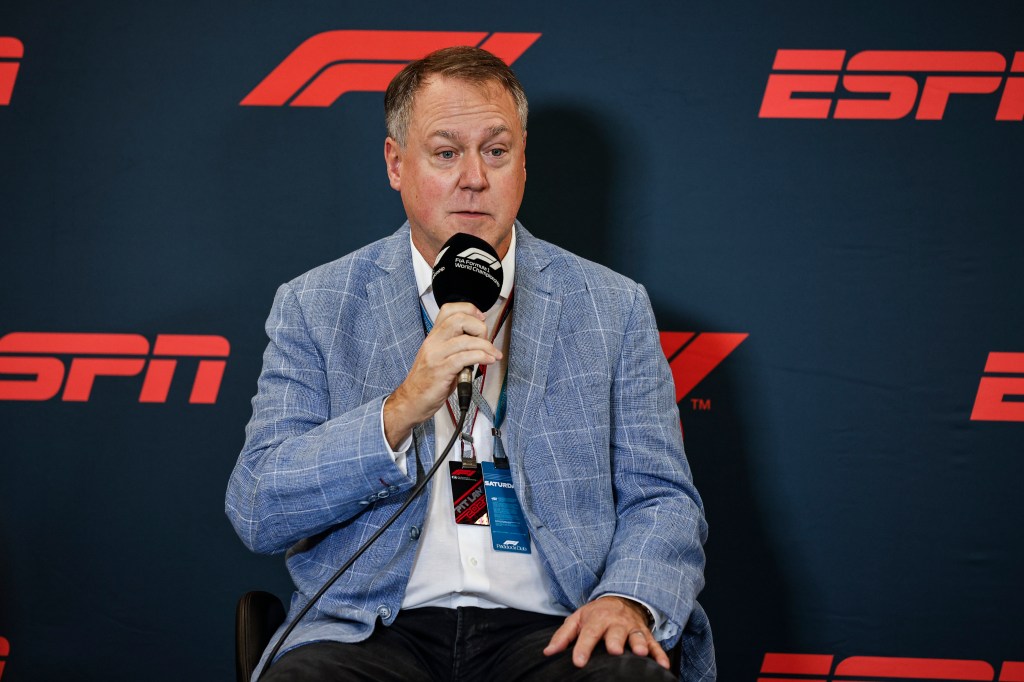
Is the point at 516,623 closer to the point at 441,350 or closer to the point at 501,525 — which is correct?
the point at 501,525

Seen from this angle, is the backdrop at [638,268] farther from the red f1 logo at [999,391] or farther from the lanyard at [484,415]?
the lanyard at [484,415]

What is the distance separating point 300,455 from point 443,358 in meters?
0.41

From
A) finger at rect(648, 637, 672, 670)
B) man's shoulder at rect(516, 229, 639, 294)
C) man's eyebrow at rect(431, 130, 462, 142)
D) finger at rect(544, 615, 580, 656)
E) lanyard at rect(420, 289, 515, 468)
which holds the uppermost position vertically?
man's eyebrow at rect(431, 130, 462, 142)

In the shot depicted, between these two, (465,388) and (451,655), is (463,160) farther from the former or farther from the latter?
(451,655)

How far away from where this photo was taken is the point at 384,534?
1990 mm

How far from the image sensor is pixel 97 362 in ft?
9.14

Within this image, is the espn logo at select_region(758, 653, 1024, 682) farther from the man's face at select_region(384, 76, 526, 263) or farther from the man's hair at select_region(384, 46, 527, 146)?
the man's hair at select_region(384, 46, 527, 146)

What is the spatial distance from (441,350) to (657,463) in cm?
63

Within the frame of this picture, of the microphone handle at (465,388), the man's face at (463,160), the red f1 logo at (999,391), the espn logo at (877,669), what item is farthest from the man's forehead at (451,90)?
the espn logo at (877,669)

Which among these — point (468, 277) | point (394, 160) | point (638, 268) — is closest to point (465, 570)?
point (468, 277)

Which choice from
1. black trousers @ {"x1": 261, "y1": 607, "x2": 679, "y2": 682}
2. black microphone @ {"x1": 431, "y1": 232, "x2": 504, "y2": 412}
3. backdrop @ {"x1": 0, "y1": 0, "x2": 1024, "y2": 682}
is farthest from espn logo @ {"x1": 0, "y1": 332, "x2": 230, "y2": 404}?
black microphone @ {"x1": 431, "y1": 232, "x2": 504, "y2": 412}

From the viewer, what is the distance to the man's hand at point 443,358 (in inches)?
65.6

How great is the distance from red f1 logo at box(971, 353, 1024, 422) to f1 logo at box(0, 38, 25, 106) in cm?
296

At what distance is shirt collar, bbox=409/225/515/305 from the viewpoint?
2205mm
